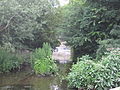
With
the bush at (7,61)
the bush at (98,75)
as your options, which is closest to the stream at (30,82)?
the bush at (7,61)

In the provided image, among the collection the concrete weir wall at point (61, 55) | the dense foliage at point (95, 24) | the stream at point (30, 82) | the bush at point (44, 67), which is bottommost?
the concrete weir wall at point (61, 55)

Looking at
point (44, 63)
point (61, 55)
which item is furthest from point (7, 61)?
point (61, 55)

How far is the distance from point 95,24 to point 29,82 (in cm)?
469

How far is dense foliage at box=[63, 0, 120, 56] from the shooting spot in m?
10.7

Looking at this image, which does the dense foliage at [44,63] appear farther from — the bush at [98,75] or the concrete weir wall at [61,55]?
the concrete weir wall at [61,55]

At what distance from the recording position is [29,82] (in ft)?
31.8

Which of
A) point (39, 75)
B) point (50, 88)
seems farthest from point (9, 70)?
point (50, 88)

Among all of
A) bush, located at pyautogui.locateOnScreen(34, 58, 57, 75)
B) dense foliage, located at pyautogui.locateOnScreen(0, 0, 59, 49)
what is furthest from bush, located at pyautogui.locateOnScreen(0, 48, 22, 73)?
bush, located at pyautogui.locateOnScreen(34, 58, 57, 75)

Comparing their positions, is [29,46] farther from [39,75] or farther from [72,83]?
[72,83]

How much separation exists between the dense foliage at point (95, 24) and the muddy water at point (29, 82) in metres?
2.58

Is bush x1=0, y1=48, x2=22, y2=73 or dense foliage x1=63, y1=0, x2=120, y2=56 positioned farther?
bush x1=0, y1=48, x2=22, y2=73

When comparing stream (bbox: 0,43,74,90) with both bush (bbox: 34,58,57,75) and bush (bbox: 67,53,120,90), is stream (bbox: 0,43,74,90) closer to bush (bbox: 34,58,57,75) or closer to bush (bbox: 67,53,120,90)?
bush (bbox: 34,58,57,75)

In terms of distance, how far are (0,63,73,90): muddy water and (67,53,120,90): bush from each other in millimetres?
1045

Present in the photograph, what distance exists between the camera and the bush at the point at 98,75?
7316mm
